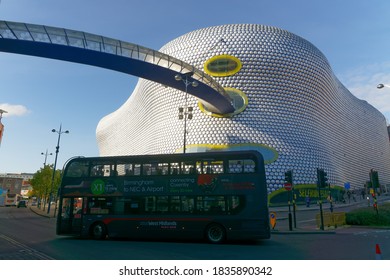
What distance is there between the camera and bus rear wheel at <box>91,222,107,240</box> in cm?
1381

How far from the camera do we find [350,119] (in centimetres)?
6975

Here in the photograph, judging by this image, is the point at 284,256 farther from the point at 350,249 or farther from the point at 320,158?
the point at 320,158

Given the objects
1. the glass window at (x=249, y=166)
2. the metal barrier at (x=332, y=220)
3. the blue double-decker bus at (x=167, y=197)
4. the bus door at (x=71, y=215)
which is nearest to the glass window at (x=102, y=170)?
the blue double-decker bus at (x=167, y=197)

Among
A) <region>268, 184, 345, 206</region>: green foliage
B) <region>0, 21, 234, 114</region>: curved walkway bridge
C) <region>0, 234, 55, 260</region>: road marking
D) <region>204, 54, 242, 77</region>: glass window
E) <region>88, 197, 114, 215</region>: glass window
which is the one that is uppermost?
<region>204, 54, 242, 77</region>: glass window

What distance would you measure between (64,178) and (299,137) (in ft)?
132

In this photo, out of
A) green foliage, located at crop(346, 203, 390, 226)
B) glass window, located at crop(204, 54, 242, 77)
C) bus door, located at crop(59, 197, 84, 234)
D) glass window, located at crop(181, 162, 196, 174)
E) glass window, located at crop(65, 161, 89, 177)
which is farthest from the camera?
glass window, located at crop(204, 54, 242, 77)

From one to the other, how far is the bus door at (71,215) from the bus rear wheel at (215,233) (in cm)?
684

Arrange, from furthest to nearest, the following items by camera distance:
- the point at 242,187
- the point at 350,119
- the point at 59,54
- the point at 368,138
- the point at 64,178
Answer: the point at 368,138
the point at 350,119
the point at 59,54
the point at 64,178
the point at 242,187

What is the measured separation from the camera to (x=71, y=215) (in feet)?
47.5

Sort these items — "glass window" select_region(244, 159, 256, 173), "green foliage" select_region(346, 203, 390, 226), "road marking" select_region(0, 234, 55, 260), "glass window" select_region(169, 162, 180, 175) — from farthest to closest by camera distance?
1. "green foliage" select_region(346, 203, 390, 226)
2. "glass window" select_region(169, 162, 180, 175)
3. "glass window" select_region(244, 159, 256, 173)
4. "road marking" select_region(0, 234, 55, 260)

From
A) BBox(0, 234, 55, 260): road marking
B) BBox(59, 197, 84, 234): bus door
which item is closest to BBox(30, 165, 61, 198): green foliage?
BBox(59, 197, 84, 234): bus door

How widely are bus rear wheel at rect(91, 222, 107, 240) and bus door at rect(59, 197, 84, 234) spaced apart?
88 cm

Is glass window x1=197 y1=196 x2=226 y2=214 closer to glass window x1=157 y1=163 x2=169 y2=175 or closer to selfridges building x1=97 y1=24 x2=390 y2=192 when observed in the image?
glass window x1=157 y1=163 x2=169 y2=175
